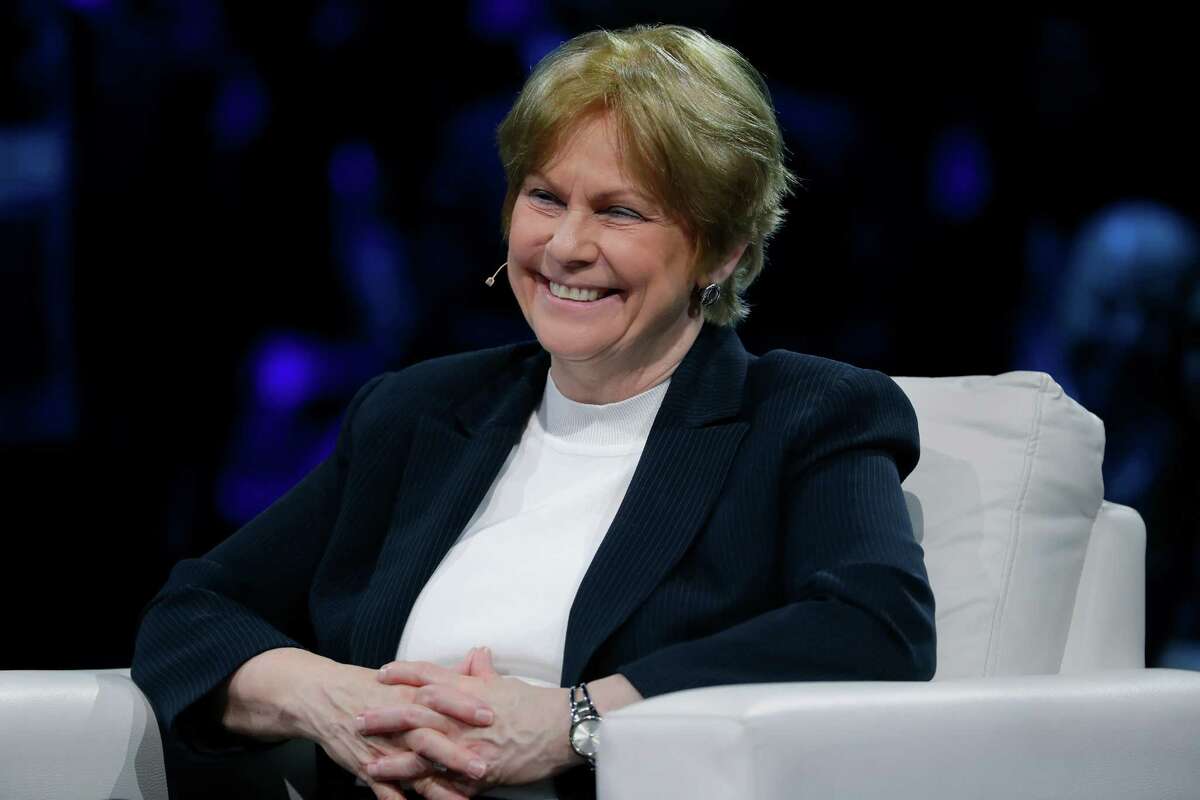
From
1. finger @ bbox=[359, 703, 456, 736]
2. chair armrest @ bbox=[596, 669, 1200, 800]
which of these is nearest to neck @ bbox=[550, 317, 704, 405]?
finger @ bbox=[359, 703, 456, 736]

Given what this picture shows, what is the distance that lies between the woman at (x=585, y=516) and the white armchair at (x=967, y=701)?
0.11 metres

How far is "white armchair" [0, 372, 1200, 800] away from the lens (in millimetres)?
1134

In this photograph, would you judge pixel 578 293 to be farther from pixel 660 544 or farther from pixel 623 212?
pixel 660 544

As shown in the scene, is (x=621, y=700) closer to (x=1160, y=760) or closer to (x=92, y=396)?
(x=1160, y=760)

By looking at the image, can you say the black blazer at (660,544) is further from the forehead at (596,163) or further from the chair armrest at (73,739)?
the forehead at (596,163)

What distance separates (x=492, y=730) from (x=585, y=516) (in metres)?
0.32

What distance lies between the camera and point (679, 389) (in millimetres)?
1660

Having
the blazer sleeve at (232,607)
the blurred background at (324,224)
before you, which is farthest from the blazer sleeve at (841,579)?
the blurred background at (324,224)

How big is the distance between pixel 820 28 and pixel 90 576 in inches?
69.9

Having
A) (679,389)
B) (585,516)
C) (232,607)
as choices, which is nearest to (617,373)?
(679,389)

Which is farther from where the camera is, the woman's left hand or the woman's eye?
the woman's eye

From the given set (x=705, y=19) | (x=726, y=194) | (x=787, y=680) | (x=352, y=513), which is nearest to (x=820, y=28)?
(x=705, y=19)

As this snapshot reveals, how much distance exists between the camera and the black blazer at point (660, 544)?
1379 millimetres

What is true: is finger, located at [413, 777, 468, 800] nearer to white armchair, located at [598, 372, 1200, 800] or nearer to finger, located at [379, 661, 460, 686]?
finger, located at [379, 661, 460, 686]
